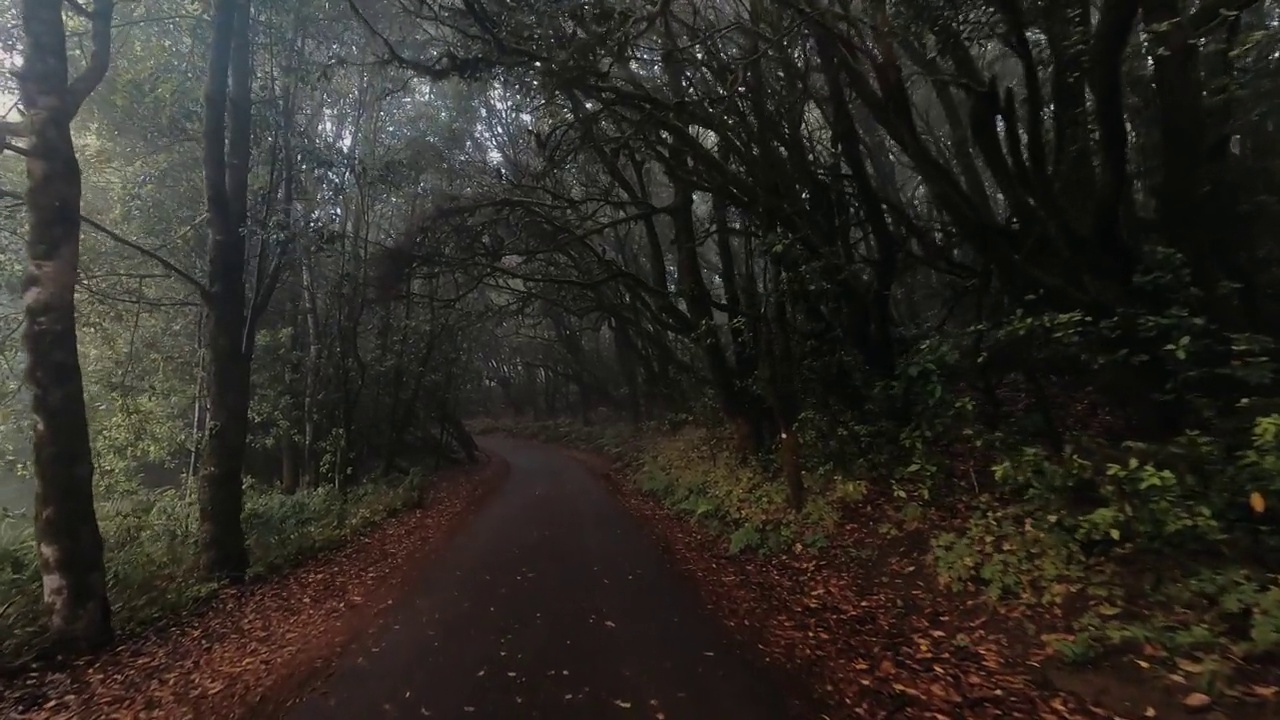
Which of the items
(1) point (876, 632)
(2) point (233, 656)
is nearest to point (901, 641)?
(1) point (876, 632)

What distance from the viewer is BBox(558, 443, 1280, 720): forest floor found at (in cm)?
510

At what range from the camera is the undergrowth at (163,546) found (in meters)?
7.67

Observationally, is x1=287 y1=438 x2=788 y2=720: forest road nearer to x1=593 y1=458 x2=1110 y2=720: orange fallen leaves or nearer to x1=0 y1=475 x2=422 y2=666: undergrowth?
x1=593 y1=458 x2=1110 y2=720: orange fallen leaves

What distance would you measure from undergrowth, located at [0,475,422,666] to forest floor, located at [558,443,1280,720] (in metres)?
5.94

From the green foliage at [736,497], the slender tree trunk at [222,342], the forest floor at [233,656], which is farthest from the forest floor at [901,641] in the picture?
the slender tree trunk at [222,342]

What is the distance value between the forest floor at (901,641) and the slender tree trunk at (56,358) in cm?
600

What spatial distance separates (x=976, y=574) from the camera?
7246mm

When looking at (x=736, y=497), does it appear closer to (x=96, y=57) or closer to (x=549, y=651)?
(x=549, y=651)

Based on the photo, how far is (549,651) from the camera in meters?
6.73

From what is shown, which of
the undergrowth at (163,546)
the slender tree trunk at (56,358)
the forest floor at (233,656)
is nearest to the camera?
the forest floor at (233,656)

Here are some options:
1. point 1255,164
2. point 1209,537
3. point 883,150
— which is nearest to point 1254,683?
point 1209,537

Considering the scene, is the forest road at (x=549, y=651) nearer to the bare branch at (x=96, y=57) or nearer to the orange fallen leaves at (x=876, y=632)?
the orange fallen leaves at (x=876, y=632)

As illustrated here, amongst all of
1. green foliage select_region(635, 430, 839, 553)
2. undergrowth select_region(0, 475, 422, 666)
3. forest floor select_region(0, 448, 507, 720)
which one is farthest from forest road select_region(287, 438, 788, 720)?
undergrowth select_region(0, 475, 422, 666)

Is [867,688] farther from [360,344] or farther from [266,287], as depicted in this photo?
[360,344]
